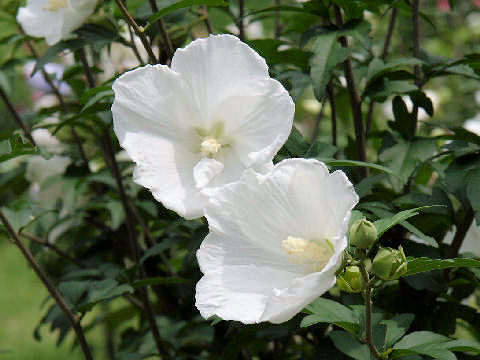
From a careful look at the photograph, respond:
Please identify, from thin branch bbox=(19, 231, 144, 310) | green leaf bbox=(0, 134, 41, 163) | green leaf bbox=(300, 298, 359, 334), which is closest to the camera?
green leaf bbox=(300, 298, 359, 334)

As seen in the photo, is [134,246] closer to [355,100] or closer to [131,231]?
[131,231]

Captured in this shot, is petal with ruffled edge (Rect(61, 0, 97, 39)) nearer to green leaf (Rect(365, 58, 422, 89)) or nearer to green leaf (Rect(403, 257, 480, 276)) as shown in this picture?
green leaf (Rect(365, 58, 422, 89))

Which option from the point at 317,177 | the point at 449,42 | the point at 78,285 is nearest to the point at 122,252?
the point at 78,285

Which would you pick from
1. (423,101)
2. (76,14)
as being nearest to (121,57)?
(76,14)

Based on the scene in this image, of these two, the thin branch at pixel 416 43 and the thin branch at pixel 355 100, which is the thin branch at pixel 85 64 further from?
the thin branch at pixel 416 43

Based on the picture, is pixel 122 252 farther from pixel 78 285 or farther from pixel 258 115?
pixel 258 115

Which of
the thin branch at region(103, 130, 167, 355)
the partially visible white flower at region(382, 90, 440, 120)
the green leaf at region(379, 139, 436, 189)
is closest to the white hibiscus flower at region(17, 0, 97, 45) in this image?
the thin branch at region(103, 130, 167, 355)

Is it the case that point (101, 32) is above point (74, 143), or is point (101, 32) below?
above
